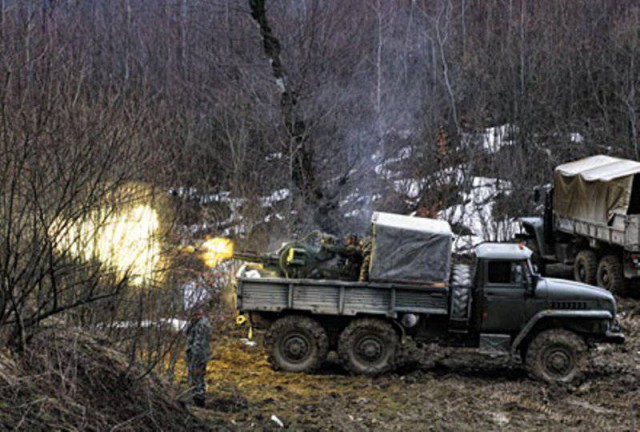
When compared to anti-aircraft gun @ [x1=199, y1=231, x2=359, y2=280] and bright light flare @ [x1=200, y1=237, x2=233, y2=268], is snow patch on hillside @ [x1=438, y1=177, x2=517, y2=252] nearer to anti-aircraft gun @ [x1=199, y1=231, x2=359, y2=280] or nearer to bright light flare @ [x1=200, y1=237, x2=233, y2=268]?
anti-aircraft gun @ [x1=199, y1=231, x2=359, y2=280]

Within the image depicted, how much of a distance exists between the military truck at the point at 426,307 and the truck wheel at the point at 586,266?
21.7 feet

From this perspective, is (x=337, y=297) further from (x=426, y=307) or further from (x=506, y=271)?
(x=506, y=271)

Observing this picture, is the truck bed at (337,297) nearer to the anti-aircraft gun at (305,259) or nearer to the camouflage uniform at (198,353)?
the anti-aircraft gun at (305,259)

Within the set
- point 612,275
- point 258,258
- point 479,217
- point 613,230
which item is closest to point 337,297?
point 258,258

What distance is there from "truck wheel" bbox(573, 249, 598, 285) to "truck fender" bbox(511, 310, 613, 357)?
22.9ft

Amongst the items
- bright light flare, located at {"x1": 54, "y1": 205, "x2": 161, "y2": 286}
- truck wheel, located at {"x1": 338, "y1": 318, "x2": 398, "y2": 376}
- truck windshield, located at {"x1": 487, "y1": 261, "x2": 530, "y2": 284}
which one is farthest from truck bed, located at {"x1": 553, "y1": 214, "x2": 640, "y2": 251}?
bright light flare, located at {"x1": 54, "y1": 205, "x2": 161, "y2": 286}

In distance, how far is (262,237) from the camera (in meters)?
18.9

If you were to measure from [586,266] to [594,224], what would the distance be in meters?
1.13

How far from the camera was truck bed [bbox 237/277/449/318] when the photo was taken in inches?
496

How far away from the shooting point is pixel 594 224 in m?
18.6

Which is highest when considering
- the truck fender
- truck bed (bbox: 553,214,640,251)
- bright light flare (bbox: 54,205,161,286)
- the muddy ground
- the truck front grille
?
truck bed (bbox: 553,214,640,251)

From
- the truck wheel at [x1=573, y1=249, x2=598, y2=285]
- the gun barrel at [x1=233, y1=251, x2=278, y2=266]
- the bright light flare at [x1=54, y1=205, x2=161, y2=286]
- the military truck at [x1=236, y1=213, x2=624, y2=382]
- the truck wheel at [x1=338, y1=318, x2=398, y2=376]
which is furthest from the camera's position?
the truck wheel at [x1=573, y1=249, x2=598, y2=285]

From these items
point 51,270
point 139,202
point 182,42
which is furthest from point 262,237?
point 182,42

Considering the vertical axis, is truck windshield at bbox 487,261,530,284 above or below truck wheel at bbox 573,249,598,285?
below
